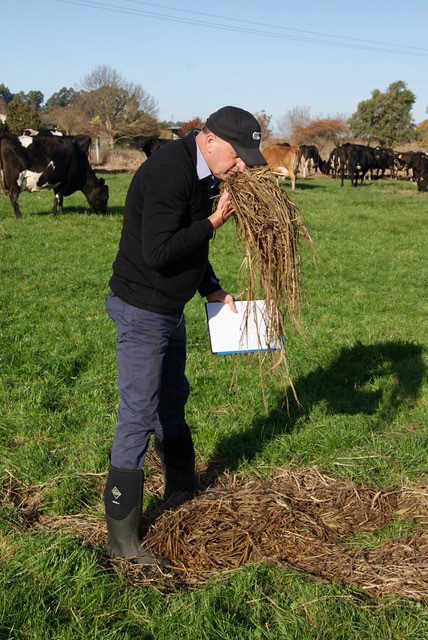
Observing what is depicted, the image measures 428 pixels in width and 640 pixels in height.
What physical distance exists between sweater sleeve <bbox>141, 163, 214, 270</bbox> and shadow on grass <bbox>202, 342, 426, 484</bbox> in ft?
5.88

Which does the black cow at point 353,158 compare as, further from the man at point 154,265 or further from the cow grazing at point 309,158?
the man at point 154,265

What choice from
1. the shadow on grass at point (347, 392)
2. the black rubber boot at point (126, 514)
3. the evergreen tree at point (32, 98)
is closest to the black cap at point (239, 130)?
the black rubber boot at point (126, 514)

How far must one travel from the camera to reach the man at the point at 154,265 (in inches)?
124

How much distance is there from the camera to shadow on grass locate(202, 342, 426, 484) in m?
4.80

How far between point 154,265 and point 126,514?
1192 mm

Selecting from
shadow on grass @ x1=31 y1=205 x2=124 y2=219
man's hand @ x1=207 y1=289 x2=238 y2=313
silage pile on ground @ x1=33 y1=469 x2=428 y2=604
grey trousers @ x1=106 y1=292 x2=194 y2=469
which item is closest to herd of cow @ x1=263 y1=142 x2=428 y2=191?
shadow on grass @ x1=31 y1=205 x2=124 y2=219

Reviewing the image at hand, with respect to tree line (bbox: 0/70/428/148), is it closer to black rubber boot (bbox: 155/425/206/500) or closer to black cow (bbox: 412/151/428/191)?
black cow (bbox: 412/151/428/191)

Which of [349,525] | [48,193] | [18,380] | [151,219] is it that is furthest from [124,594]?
[48,193]

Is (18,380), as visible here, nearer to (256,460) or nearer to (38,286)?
(256,460)

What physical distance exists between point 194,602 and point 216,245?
1017 cm

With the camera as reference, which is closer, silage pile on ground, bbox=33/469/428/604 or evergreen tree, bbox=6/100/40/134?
silage pile on ground, bbox=33/469/428/604

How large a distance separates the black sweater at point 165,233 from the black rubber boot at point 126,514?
0.80m

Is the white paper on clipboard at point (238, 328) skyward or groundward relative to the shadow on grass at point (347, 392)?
skyward

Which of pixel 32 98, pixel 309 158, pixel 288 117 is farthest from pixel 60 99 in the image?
pixel 309 158
